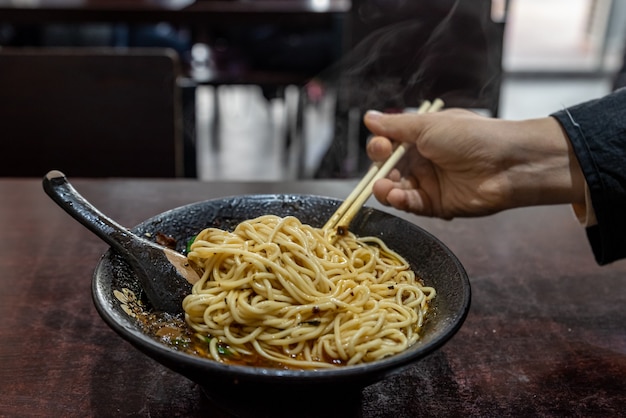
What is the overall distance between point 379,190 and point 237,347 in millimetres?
588

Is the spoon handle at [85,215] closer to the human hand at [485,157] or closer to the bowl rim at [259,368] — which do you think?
the bowl rim at [259,368]

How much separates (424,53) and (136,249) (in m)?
2.17

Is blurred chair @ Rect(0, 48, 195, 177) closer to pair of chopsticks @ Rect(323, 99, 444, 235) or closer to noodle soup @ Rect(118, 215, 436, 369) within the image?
pair of chopsticks @ Rect(323, 99, 444, 235)

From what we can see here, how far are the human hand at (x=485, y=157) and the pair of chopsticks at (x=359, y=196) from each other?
2 cm

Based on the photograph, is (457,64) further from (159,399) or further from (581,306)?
(159,399)

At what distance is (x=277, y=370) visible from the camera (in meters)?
0.83

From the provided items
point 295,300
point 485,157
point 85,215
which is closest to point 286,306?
point 295,300

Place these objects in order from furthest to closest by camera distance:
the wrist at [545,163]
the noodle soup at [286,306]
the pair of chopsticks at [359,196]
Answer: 1. the wrist at [545,163]
2. the pair of chopsticks at [359,196]
3. the noodle soup at [286,306]

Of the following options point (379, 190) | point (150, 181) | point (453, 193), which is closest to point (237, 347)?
point (379, 190)

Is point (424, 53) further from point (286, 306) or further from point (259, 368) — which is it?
point (259, 368)

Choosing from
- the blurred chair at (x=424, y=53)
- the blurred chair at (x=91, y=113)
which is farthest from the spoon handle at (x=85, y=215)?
the blurred chair at (x=424, y=53)

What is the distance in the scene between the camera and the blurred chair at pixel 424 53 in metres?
2.86

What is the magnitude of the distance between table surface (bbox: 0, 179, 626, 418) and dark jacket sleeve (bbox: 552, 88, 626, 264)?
0.16m

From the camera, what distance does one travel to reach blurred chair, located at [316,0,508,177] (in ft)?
9.38
